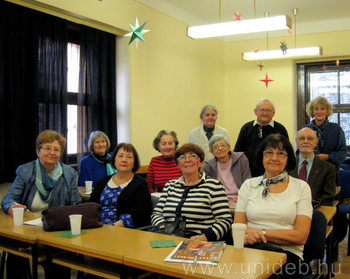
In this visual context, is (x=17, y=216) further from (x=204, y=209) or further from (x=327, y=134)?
(x=327, y=134)

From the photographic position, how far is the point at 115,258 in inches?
74.2

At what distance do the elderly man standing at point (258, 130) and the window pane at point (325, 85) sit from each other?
11.8 ft

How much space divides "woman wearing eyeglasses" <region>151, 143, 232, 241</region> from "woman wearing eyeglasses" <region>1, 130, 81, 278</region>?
2.76 ft

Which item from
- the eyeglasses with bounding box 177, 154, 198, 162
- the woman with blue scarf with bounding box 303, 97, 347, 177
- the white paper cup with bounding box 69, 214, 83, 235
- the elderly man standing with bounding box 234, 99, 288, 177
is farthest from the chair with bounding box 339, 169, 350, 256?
the white paper cup with bounding box 69, 214, 83, 235

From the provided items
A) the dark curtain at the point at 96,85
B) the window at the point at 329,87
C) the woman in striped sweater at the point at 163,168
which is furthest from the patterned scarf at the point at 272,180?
the window at the point at 329,87

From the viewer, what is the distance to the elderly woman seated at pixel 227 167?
3.45 meters

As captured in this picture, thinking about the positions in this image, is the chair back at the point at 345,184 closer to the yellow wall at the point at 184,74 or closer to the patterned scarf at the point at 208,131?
the patterned scarf at the point at 208,131

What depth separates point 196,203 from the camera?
251 centimetres

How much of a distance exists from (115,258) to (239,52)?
620cm

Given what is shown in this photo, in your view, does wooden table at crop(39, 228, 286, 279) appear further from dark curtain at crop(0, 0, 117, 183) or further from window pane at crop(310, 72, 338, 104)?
window pane at crop(310, 72, 338, 104)

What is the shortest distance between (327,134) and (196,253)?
8.90ft

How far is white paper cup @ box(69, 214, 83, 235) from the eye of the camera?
7.33ft

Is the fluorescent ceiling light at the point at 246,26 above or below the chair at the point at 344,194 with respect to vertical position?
above

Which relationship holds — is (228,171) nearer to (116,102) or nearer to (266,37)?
(116,102)
